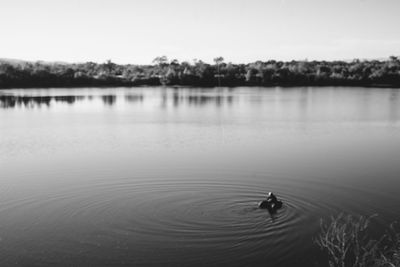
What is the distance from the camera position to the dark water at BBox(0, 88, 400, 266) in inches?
454

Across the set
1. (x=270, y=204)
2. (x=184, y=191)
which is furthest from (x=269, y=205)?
(x=184, y=191)

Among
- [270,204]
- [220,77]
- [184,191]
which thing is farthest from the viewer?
[220,77]

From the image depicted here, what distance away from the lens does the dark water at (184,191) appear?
37.8 feet

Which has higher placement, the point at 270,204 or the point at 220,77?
the point at 220,77

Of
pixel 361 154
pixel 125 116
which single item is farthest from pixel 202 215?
pixel 125 116

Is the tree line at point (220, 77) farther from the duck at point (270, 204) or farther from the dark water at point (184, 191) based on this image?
the duck at point (270, 204)

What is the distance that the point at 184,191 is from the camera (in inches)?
643

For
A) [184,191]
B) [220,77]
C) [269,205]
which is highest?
[220,77]

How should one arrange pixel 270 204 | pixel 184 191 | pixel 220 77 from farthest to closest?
pixel 220 77, pixel 184 191, pixel 270 204

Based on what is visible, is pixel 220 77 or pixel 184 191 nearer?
pixel 184 191

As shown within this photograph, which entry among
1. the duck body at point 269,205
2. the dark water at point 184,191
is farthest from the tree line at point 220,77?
the duck body at point 269,205

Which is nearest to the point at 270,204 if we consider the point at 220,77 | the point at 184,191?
the point at 184,191

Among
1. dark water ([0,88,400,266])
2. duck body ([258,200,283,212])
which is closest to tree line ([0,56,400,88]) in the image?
dark water ([0,88,400,266])

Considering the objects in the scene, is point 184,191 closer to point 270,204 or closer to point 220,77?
point 270,204
